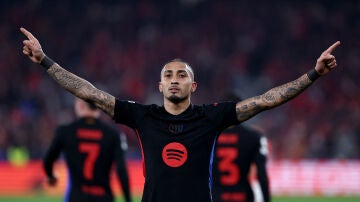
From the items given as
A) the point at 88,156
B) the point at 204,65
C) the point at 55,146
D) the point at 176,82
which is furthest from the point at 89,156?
the point at 204,65

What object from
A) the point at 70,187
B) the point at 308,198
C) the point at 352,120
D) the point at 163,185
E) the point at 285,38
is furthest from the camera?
the point at 285,38

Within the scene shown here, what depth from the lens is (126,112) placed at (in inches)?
235

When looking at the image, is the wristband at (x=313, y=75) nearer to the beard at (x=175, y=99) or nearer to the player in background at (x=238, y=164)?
the beard at (x=175, y=99)

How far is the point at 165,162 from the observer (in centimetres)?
577

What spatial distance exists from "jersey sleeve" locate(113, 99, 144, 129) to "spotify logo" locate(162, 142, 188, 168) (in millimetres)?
367

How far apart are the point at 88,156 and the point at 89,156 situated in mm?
11

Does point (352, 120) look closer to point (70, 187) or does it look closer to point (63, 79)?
point (70, 187)

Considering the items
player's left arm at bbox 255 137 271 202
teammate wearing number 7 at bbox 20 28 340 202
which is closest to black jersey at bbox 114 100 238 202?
teammate wearing number 7 at bbox 20 28 340 202

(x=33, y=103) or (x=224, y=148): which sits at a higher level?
(x=33, y=103)

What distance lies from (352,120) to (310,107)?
1585mm

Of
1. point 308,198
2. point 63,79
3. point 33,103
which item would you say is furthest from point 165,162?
point 33,103

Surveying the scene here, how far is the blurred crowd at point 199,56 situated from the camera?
22203mm

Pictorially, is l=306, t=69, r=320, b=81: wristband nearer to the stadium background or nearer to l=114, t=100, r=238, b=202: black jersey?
l=114, t=100, r=238, b=202: black jersey

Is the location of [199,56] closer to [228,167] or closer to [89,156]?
[228,167]
